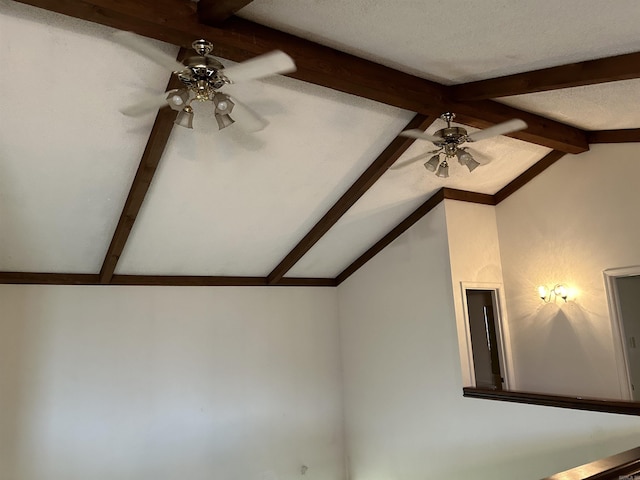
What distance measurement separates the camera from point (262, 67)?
2.40m

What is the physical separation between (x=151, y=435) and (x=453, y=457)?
310 cm

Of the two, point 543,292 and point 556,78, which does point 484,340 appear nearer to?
point 543,292

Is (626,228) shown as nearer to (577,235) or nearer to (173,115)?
(577,235)

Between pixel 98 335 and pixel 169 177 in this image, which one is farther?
pixel 98 335

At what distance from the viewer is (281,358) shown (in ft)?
20.9

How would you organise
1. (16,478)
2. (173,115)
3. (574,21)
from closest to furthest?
(574,21)
(173,115)
(16,478)

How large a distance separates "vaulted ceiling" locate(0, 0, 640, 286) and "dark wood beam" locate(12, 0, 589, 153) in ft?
0.03

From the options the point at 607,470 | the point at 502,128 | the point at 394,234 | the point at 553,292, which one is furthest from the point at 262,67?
the point at 553,292

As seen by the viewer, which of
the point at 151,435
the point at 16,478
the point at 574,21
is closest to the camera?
the point at 574,21

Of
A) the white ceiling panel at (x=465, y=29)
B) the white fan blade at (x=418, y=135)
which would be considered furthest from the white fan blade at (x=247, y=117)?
the white fan blade at (x=418, y=135)

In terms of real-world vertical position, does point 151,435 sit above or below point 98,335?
below

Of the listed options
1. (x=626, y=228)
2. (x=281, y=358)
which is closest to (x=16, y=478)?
(x=281, y=358)

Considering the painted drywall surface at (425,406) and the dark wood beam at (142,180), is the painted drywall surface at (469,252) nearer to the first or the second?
the painted drywall surface at (425,406)

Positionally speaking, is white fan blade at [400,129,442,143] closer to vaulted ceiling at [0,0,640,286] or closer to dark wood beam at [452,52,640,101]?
vaulted ceiling at [0,0,640,286]
